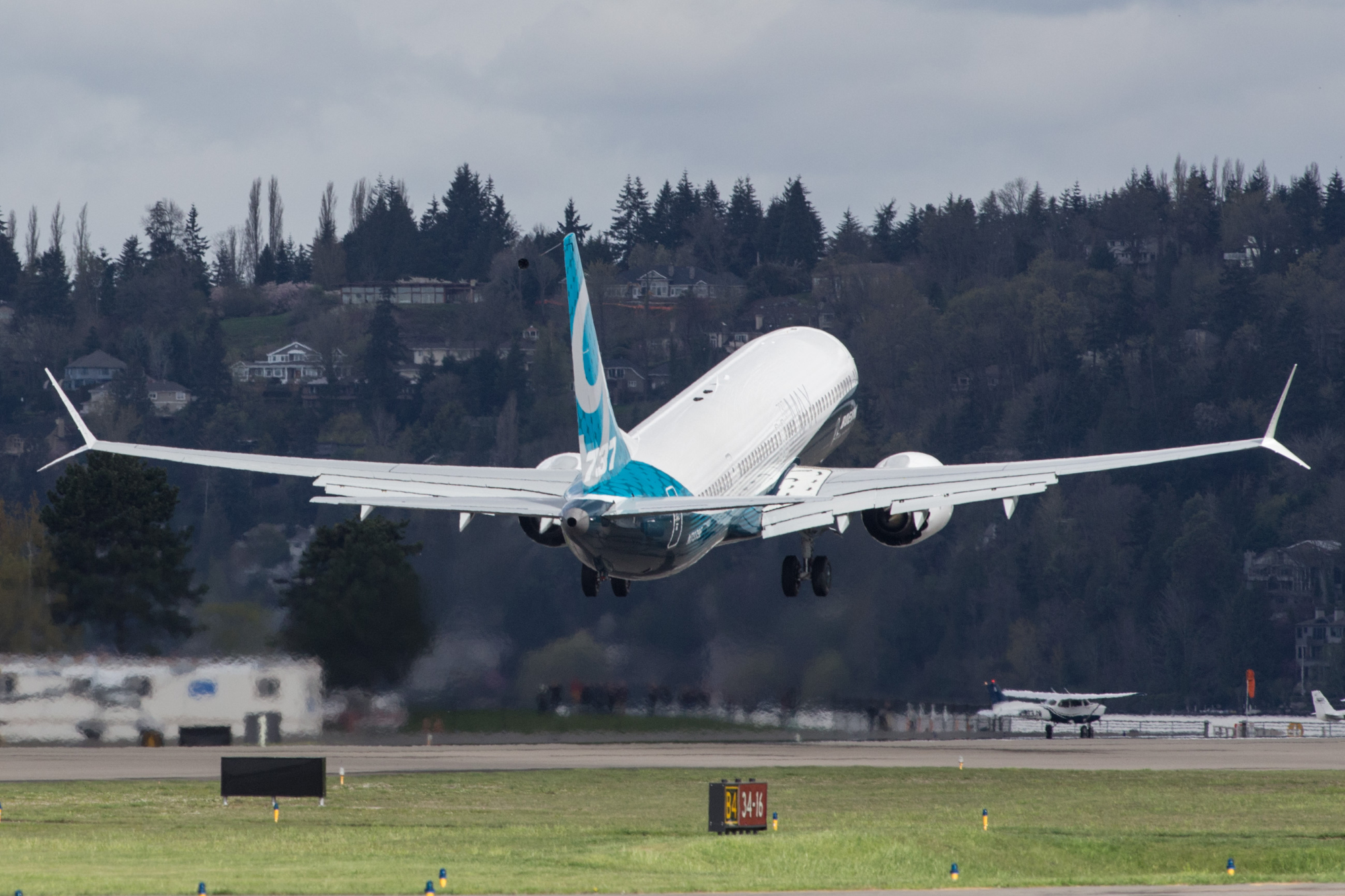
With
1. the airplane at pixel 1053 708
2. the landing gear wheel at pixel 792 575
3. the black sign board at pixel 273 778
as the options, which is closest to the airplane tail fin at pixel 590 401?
the black sign board at pixel 273 778

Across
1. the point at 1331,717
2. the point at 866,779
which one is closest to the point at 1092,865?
the point at 866,779

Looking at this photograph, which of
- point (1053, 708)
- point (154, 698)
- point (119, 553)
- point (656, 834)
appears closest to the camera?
point (656, 834)

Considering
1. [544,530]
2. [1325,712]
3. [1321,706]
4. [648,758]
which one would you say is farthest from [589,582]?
[1321,706]

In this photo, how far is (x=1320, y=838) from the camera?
1917 inches

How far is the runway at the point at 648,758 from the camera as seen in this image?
62.3m

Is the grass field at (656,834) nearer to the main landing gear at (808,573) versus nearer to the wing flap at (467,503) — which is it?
the main landing gear at (808,573)

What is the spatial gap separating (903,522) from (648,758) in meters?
16.2

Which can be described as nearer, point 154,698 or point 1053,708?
point 154,698

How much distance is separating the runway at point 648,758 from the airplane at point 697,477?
10010mm

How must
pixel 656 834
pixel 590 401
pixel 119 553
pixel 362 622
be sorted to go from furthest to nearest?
pixel 119 553 < pixel 362 622 < pixel 590 401 < pixel 656 834

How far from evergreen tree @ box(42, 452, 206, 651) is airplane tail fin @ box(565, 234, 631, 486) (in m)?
27.6

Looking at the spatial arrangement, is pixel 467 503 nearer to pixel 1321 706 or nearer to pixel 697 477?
pixel 697 477

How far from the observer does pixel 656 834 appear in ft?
150

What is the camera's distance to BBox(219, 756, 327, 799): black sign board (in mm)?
51375
